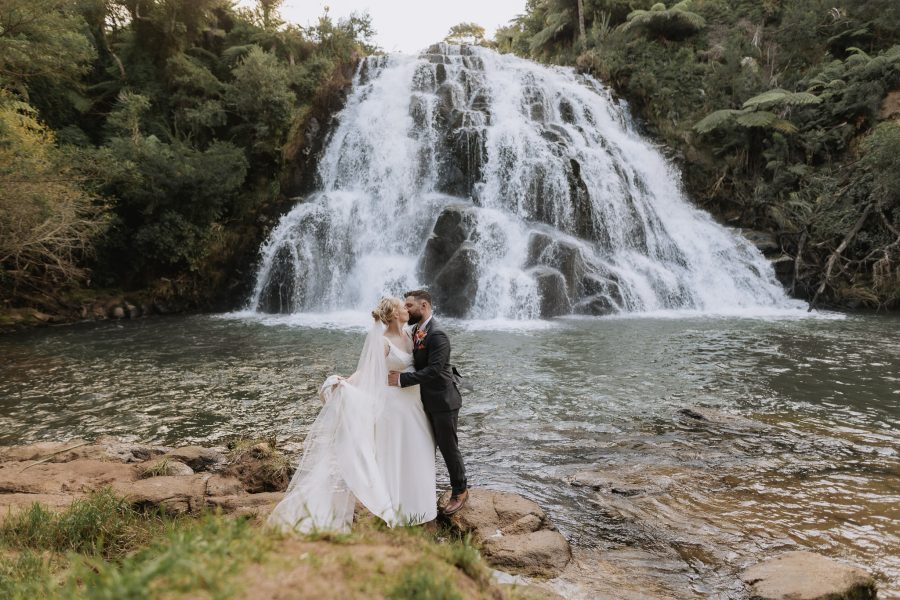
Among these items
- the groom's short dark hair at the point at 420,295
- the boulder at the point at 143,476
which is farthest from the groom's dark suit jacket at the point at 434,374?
the boulder at the point at 143,476

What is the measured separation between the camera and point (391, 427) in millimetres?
4211

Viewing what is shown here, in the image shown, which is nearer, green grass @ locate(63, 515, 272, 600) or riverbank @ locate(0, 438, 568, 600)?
green grass @ locate(63, 515, 272, 600)

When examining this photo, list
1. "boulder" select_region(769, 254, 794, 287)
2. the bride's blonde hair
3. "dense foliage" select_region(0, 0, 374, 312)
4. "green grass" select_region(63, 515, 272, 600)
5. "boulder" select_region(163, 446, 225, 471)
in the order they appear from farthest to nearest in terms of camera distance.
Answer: "boulder" select_region(769, 254, 794, 287)
"dense foliage" select_region(0, 0, 374, 312)
"boulder" select_region(163, 446, 225, 471)
the bride's blonde hair
"green grass" select_region(63, 515, 272, 600)

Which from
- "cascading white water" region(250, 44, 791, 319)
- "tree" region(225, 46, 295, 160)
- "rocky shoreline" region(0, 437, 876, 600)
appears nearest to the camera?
"rocky shoreline" region(0, 437, 876, 600)

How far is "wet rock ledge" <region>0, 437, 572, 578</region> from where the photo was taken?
379 centimetres

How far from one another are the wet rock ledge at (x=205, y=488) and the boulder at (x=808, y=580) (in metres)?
1.22

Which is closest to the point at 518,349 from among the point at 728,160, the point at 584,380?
the point at 584,380

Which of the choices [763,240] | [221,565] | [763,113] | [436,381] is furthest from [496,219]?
[221,565]

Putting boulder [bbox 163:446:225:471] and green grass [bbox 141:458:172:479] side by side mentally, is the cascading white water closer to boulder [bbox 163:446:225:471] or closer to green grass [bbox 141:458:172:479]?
boulder [bbox 163:446:225:471]

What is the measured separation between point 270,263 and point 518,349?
1053 cm

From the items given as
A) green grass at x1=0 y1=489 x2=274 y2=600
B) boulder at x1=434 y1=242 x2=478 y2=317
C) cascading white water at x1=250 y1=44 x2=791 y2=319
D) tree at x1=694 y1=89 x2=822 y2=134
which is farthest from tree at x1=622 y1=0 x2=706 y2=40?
green grass at x1=0 y1=489 x2=274 y2=600

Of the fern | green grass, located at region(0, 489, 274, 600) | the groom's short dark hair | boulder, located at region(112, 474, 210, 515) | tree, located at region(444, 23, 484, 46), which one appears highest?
tree, located at region(444, 23, 484, 46)

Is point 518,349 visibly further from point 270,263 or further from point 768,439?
point 270,263

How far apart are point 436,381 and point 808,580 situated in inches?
107
